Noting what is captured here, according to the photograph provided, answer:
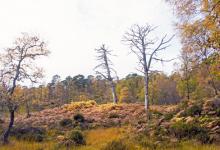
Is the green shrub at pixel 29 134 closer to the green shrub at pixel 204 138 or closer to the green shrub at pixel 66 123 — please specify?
the green shrub at pixel 66 123

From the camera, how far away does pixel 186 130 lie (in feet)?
46.5

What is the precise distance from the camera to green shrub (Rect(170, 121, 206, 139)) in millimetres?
13738

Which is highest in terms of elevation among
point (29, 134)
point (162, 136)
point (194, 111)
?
point (194, 111)

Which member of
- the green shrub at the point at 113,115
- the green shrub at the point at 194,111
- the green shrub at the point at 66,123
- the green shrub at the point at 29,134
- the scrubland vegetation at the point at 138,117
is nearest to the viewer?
the scrubland vegetation at the point at 138,117

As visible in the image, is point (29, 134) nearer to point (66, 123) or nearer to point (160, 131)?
point (66, 123)

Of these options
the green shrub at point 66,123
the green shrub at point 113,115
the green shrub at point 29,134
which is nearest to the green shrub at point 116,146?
the green shrub at point 29,134

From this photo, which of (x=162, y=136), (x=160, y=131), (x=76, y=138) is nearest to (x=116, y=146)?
(x=162, y=136)

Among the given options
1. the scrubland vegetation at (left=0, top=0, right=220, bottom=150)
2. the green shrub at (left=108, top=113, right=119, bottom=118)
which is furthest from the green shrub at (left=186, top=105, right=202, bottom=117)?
the green shrub at (left=108, top=113, right=119, bottom=118)

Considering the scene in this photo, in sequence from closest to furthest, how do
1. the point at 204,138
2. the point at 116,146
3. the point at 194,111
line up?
1. the point at 116,146
2. the point at 204,138
3. the point at 194,111

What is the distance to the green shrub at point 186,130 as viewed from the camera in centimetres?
1374

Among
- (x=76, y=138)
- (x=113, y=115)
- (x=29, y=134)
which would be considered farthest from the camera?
(x=113, y=115)

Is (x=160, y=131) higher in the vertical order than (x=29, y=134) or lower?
higher

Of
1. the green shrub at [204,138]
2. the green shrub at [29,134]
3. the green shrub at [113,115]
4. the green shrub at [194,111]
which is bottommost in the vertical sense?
the green shrub at [29,134]

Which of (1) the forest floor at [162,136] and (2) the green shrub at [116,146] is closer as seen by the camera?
(2) the green shrub at [116,146]
